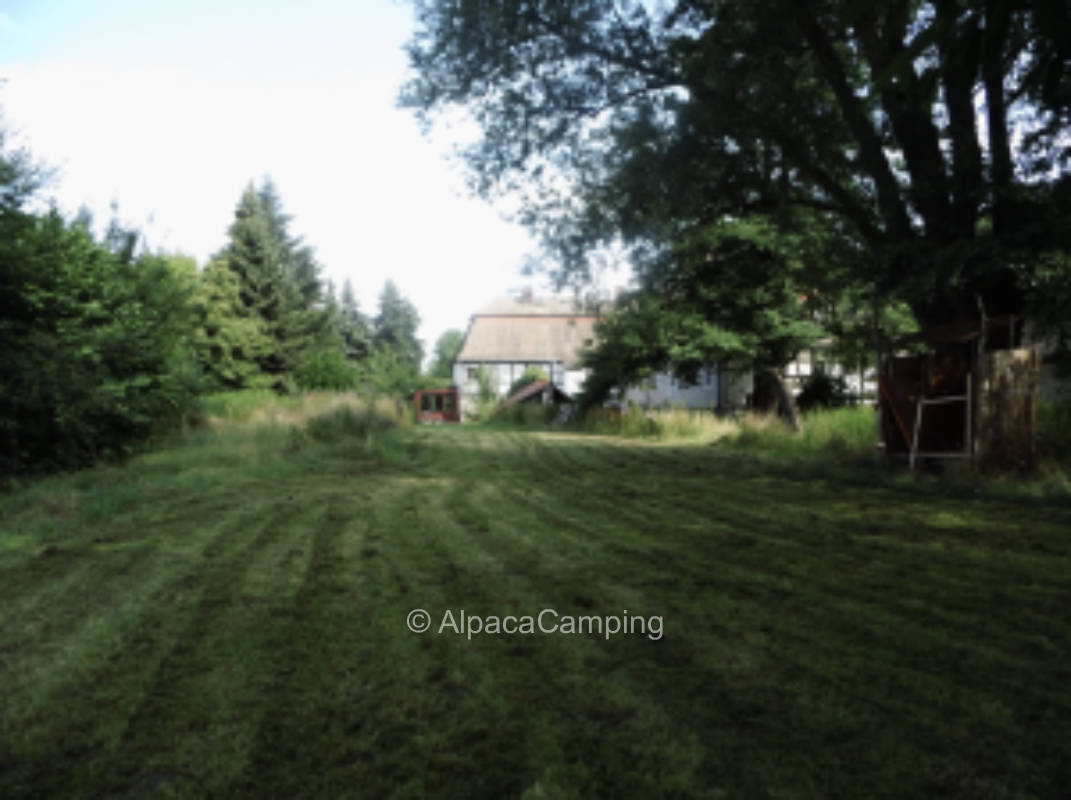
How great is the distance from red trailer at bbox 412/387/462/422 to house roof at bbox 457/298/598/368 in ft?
36.5

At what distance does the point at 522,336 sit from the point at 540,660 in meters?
51.6

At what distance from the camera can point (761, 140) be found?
31.8ft

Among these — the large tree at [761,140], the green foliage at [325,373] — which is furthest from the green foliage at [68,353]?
the green foliage at [325,373]

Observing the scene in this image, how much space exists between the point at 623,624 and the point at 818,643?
2.60 feet

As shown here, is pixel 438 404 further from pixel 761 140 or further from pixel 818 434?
pixel 761 140

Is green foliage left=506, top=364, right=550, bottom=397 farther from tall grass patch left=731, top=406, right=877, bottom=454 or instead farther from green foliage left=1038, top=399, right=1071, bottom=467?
green foliage left=1038, top=399, right=1071, bottom=467

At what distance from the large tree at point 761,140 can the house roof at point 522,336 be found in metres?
38.8

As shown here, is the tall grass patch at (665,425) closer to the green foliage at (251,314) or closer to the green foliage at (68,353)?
the green foliage at (68,353)

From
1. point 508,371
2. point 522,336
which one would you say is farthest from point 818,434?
point 522,336

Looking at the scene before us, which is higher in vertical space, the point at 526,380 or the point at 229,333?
the point at 229,333

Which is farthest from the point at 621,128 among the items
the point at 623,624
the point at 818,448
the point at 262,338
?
the point at 262,338

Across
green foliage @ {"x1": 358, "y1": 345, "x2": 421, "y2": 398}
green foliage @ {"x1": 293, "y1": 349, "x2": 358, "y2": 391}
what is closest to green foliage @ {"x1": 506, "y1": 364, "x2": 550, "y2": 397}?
green foliage @ {"x1": 358, "y1": 345, "x2": 421, "y2": 398}

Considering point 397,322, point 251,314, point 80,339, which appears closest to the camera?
point 80,339

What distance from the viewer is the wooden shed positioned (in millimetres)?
7770
